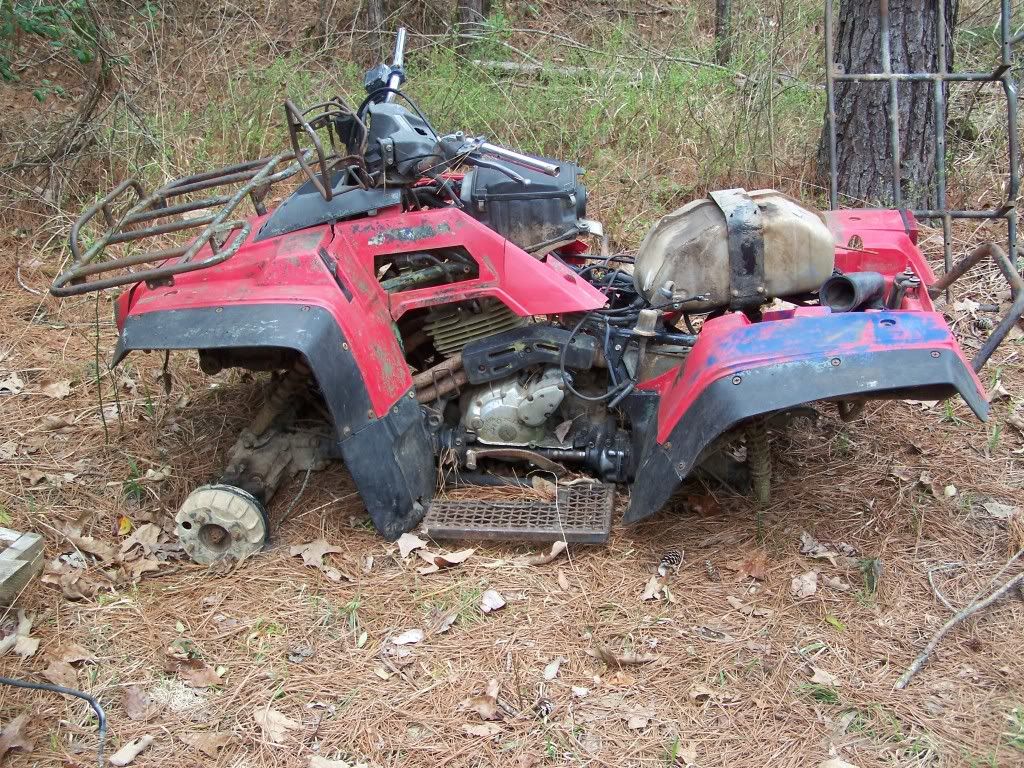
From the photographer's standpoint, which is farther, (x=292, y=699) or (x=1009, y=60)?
(x=1009, y=60)

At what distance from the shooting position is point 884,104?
5223mm

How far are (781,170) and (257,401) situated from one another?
3.49m

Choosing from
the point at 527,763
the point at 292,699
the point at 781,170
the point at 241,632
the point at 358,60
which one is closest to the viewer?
the point at 527,763

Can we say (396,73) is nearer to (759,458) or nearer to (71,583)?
(759,458)

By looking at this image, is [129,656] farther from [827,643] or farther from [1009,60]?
[1009,60]

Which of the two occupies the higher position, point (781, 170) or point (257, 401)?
point (781, 170)

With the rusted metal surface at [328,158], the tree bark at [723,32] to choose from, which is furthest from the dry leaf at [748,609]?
the tree bark at [723,32]

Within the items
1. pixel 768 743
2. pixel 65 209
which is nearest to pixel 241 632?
pixel 768 743

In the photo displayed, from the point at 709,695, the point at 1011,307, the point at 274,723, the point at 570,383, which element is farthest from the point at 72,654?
the point at 1011,307

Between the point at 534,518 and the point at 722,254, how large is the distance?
1.17 metres

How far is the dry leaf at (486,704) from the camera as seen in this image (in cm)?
282

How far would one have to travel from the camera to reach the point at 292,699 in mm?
2926

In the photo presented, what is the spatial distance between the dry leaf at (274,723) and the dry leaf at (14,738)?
647mm

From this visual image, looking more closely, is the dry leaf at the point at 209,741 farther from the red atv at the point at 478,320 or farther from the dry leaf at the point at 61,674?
the red atv at the point at 478,320
